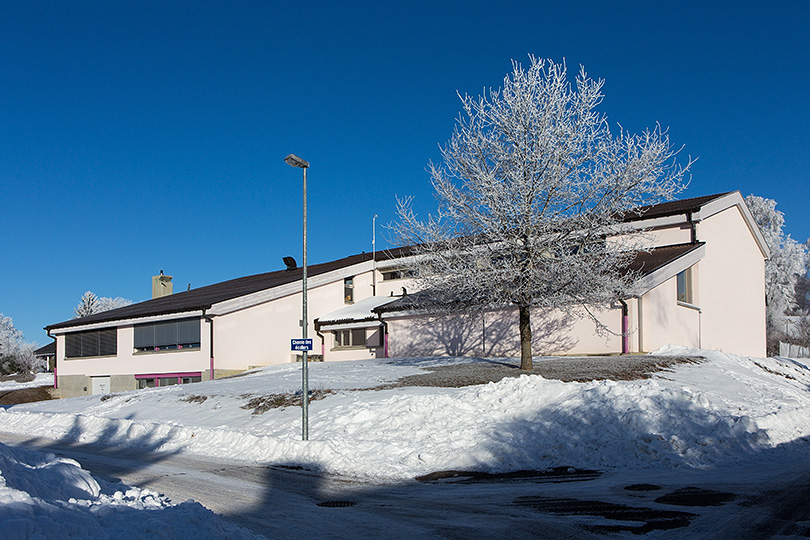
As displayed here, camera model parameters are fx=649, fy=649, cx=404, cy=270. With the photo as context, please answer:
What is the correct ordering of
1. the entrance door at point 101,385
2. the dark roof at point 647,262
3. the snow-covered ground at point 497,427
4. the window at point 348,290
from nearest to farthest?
the snow-covered ground at point 497,427 < the dark roof at point 647,262 < the entrance door at point 101,385 < the window at point 348,290

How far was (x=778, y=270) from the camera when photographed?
50719 millimetres

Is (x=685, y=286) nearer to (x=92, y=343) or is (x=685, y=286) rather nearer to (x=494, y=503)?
(x=494, y=503)

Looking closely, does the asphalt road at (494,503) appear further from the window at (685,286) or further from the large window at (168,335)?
the large window at (168,335)

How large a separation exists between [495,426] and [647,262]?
1405 centimetres

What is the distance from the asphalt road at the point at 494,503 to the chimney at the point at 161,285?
1401 inches

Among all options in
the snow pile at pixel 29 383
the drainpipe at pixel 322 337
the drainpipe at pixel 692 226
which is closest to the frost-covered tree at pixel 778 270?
the drainpipe at pixel 692 226

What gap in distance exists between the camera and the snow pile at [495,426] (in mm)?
11734

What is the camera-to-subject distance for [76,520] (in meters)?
5.59

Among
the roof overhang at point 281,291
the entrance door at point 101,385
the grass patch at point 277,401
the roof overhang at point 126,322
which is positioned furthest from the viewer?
the entrance door at point 101,385

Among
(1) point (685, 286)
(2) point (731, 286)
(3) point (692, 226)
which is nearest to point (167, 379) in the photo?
(1) point (685, 286)

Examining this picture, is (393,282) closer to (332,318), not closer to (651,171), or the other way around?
(332,318)

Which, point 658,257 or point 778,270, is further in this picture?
point 778,270

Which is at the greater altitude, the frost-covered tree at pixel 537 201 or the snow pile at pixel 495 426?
the frost-covered tree at pixel 537 201

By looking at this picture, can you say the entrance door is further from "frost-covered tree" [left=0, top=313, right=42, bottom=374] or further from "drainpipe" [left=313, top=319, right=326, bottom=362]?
"frost-covered tree" [left=0, top=313, right=42, bottom=374]
